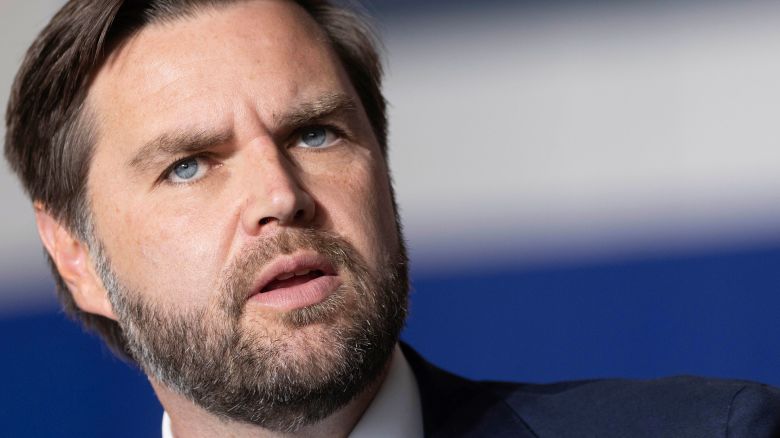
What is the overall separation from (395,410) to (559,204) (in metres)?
1.29

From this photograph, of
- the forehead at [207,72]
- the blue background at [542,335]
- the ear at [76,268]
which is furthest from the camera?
the blue background at [542,335]

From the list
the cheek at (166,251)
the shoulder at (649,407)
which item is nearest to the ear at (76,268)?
the cheek at (166,251)

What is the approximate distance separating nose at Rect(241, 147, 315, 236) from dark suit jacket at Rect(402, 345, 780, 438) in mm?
334

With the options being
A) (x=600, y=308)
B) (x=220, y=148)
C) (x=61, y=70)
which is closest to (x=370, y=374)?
(x=220, y=148)

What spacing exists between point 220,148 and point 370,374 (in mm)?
327

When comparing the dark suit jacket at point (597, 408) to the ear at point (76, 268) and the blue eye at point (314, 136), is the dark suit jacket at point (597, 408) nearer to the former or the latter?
the blue eye at point (314, 136)

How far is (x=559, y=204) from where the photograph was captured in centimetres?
263

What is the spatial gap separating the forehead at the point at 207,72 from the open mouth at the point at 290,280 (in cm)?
21

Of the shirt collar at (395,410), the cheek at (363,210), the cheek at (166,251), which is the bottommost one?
the shirt collar at (395,410)

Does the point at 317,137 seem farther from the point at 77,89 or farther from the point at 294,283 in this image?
the point at 77,89

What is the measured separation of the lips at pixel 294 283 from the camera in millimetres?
1301

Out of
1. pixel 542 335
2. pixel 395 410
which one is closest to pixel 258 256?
pixel 395 410

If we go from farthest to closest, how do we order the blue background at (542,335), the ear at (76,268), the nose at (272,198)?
the blue background at (542,335)
the ear at (76,268)
the nose at (272,198)

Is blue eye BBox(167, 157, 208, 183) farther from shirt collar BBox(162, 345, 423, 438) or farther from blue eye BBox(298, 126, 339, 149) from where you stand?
shirt collar BBox(162, 345, 423, 438)
